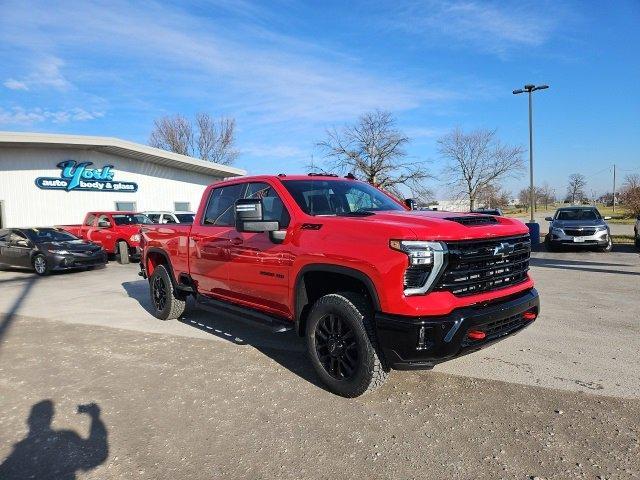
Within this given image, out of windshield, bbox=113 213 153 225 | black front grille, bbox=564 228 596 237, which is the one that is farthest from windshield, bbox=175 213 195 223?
black front grille, bbox=564 228 596 237

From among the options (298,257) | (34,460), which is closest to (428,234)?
(298,257)

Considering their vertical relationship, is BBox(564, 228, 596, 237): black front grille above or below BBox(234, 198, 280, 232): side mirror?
below

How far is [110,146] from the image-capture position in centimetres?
2142

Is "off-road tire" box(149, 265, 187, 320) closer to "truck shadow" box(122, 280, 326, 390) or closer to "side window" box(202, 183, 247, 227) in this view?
"truck shadow" box(122, 280, 326, 390)

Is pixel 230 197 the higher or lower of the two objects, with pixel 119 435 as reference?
higher

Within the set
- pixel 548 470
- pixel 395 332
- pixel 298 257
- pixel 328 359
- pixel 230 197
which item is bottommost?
pixel 548 470

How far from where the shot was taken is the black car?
1277 centimetres

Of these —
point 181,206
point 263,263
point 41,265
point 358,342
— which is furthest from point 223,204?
point 181,206

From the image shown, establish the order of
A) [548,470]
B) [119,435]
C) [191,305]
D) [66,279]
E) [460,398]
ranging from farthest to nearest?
[66,279] < [191,305] < [460,398] < [119,435] < [548,470]

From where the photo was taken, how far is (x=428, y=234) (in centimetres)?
334

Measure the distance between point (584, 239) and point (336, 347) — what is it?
13.5 m

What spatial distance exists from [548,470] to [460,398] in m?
1.05

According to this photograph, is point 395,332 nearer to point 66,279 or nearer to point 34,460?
point 34,460

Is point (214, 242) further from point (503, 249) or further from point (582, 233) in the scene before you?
point (582, 233)
